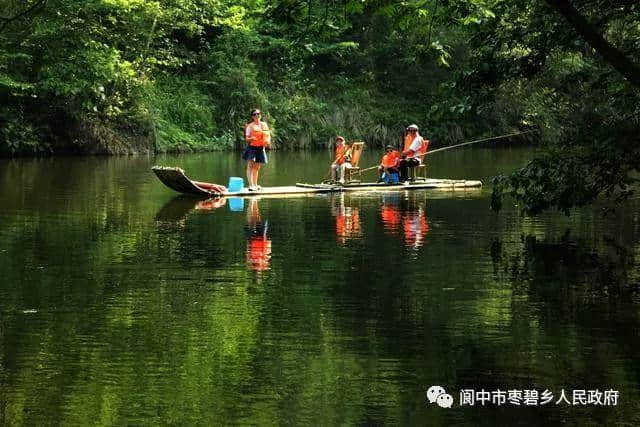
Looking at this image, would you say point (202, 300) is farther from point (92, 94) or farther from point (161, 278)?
point (92, 94)

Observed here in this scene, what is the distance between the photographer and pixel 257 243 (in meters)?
17.4

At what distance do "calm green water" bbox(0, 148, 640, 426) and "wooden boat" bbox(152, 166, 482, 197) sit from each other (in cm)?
344

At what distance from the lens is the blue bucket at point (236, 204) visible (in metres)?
22.9

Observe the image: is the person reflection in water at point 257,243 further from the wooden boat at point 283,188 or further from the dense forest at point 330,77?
the wooden boat at point 283,188

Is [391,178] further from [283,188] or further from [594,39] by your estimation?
[594,39]

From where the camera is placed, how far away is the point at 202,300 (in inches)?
489

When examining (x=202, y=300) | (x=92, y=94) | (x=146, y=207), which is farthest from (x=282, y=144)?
(x=202, y=300)

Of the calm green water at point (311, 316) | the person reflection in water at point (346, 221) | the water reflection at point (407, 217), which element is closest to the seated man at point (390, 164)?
the water reflection at point (407, 217)

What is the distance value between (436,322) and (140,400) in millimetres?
3569

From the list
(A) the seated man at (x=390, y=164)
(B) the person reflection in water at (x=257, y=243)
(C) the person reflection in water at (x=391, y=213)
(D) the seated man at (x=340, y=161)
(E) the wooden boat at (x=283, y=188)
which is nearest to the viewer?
(B) the person reflection in water at (x=257, y=243)

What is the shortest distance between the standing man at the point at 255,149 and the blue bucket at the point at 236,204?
1.05 metres

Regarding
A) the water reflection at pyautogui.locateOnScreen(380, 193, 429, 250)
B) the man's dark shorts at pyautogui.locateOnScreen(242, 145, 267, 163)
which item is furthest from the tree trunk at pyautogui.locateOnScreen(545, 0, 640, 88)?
the man's dark shorts at pyautogui.locateOnScreen(242, 145, 267, 163)

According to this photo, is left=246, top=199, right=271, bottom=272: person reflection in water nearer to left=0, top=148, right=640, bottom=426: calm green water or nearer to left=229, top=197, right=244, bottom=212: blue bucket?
left=0, top=148, right=640, bottom=426: calm green water

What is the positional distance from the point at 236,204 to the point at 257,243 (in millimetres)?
6686
